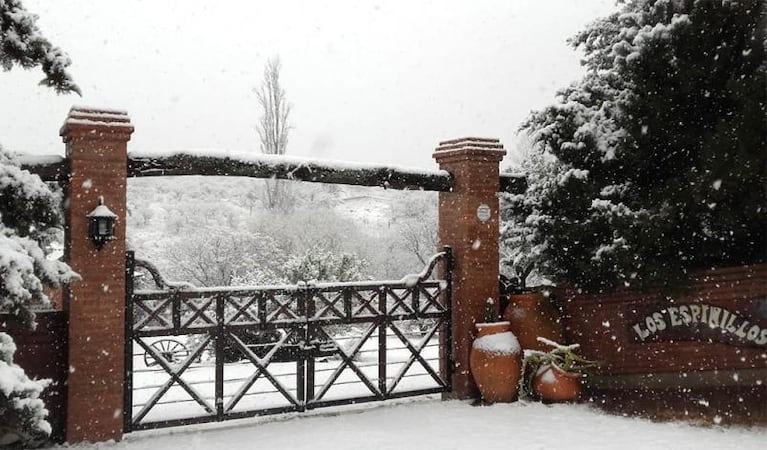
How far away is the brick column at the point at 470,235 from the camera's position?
27.5 feet

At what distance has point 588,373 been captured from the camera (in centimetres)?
823

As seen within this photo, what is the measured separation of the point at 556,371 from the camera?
26.2ft

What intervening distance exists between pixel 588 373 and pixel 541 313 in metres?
0.91

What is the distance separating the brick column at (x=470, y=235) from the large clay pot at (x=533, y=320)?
30cm

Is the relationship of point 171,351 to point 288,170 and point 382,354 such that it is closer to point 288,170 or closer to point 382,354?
point 382,354

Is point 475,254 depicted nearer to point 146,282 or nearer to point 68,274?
point 68,274

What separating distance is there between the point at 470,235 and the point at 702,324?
2796 millimetres

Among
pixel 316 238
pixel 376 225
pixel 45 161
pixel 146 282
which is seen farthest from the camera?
pixel 376 225

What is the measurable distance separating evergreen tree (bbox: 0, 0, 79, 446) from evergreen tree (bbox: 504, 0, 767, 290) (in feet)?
Result: 18.3

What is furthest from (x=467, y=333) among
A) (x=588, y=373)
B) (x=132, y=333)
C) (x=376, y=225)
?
(x=376, y=225)

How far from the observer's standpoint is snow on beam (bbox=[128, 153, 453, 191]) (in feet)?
22.2

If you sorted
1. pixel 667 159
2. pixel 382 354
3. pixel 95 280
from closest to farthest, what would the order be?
pixel 95 280 → pixel 667 159 → pixel 382 354

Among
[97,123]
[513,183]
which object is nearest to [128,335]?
[97,123]

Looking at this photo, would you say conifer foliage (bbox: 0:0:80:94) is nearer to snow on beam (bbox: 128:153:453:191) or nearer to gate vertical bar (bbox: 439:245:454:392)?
snow on beam (bbox: 128:153:453:191)
